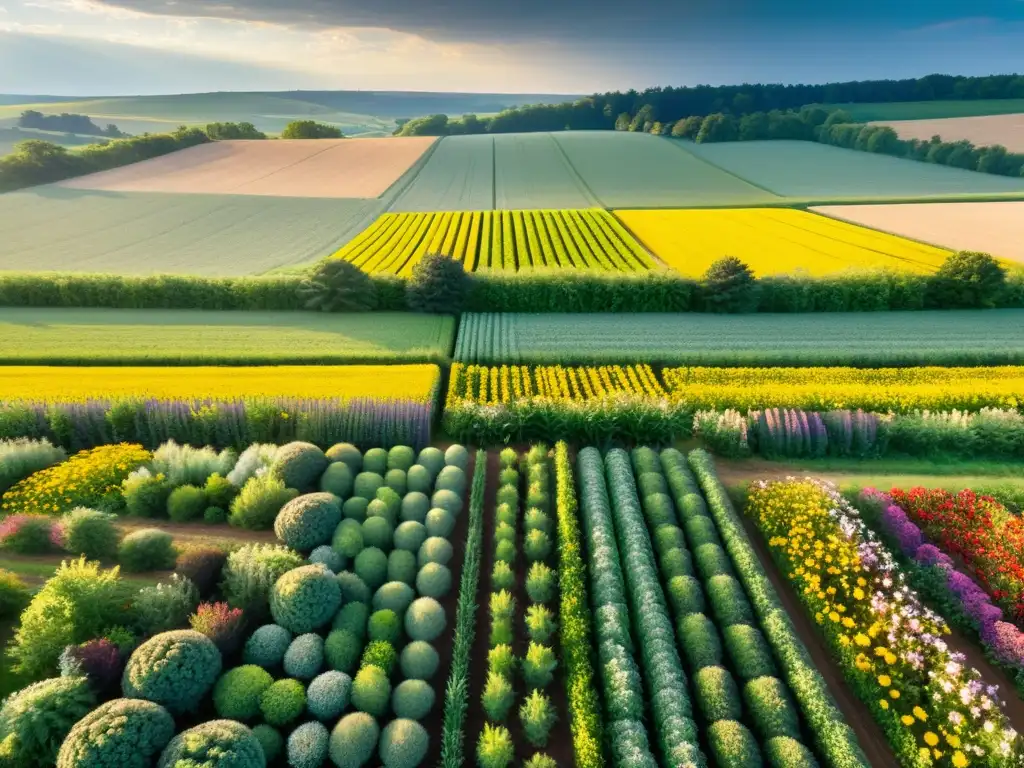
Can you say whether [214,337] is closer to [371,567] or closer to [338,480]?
[338,480]

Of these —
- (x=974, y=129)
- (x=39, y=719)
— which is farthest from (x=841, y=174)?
(x=39, y=719)


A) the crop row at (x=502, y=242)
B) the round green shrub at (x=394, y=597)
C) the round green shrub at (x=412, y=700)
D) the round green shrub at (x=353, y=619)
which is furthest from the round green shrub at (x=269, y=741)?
the crop row at (x=502, y=242)

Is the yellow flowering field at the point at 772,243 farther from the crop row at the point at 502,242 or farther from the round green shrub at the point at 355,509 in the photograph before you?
the round green shrub at the point at 355,509

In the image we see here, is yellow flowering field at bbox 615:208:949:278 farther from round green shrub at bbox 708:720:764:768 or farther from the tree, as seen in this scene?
the tree

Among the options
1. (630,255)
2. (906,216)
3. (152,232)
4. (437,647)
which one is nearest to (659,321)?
(630,255)

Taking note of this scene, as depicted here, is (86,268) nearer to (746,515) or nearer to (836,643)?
(746,515)

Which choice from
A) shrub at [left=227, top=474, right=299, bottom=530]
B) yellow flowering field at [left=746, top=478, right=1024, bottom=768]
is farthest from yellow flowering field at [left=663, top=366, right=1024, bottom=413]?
shrub at [left=227, top=474, right=299, bottom=530]
